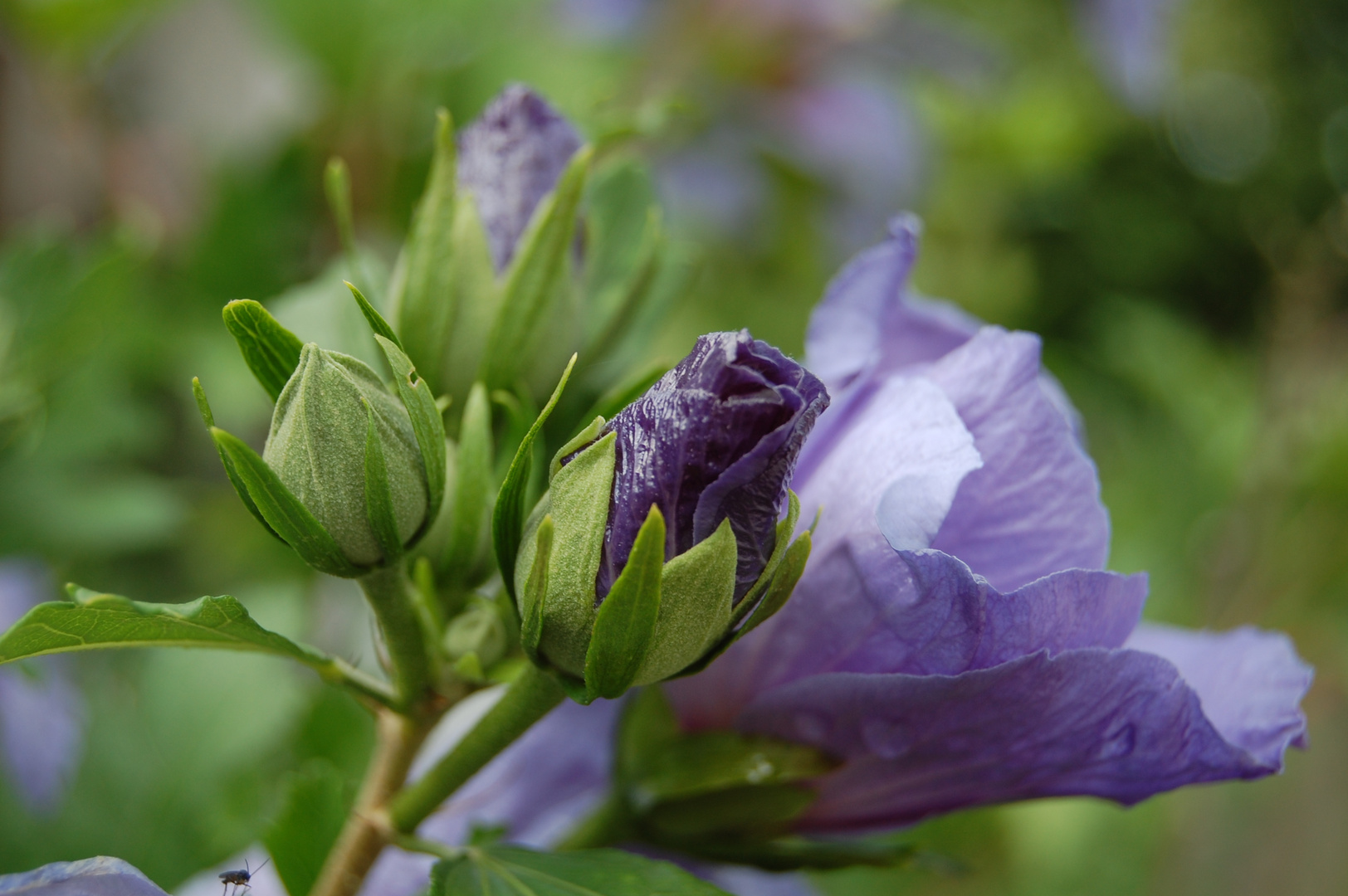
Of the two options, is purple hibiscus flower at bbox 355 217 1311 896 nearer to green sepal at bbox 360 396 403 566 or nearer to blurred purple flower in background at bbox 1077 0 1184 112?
green sepal at bbox 360 396 403 566

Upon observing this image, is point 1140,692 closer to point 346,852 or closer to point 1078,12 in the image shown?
point 346,852

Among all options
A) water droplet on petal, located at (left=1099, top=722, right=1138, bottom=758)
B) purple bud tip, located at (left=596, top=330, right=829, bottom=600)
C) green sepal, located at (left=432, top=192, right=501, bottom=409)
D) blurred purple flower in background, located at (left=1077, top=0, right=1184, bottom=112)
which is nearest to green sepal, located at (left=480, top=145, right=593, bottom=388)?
green sepal, located at (left=432, top=192, right=501, bottom=409)

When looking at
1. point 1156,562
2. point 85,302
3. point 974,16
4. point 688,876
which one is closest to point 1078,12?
point 974,16

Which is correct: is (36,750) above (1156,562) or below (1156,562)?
above

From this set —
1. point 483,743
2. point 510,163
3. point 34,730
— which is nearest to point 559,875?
point 483,743

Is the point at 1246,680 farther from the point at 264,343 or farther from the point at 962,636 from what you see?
the point at 264,343

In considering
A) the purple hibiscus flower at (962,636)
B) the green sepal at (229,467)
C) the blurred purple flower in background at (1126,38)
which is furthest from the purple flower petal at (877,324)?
the blurred purple flower in background at (1126,38)

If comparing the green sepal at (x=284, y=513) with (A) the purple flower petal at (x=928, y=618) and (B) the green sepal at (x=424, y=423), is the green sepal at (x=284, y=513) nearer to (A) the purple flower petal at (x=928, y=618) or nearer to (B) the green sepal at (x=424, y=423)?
(B) the green sepal at (x=424, y=423)
